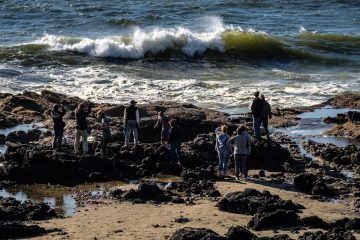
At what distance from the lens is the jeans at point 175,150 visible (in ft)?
67.0

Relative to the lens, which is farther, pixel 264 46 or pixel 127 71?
pixel 264 46

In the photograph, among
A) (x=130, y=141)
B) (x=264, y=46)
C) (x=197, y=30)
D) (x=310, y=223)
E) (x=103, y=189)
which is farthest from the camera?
(x=197, y=30)

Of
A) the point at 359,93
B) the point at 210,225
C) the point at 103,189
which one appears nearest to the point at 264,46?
the point at 359,93

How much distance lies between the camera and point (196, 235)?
13641 millimetres

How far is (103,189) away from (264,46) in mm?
26171

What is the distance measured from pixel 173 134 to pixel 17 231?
6.33 meters

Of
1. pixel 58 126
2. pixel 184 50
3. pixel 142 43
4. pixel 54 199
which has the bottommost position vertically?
pixel 184 50

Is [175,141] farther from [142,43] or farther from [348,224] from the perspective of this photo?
[142,43]

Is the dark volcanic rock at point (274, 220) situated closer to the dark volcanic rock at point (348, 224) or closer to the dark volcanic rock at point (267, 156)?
the dark volcanic rock at point (348, 224)

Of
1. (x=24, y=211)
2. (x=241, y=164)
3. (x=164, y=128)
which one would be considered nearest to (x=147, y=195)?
(x=24, y=211)

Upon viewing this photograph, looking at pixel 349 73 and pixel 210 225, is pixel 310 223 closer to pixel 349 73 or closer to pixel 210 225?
pixel 210 225

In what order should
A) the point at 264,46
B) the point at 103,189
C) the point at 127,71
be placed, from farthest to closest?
the point at 264,46, the point at 127,71, the point at 103,189

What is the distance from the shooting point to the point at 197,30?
154 feet

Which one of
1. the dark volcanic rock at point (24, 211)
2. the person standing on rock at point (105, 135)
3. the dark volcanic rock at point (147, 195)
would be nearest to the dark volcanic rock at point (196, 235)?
the dark volcanic rock at point (24, 211)
